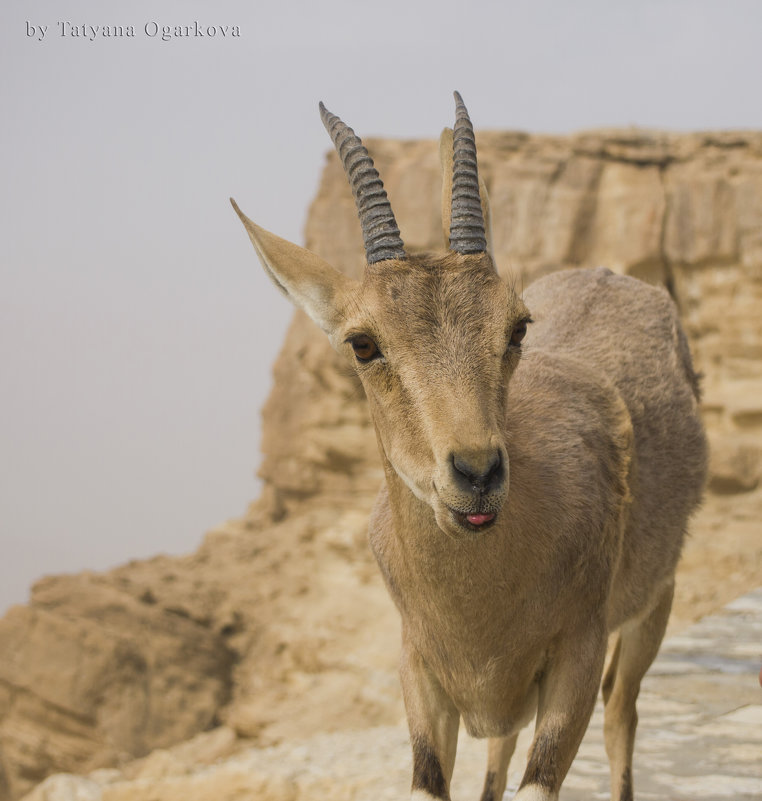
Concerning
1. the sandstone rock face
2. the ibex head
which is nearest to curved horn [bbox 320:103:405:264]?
the ibex head

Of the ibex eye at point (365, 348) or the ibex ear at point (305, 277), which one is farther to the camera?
the ibex ear at point (305, 277)

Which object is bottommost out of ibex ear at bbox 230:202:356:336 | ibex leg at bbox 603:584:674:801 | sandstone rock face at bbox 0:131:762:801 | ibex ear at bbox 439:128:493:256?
sandstone rock face at bbox 0:131:762:801

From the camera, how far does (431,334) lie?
2988 mm

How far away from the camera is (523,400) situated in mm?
3852

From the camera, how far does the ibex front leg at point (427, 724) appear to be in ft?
11.4

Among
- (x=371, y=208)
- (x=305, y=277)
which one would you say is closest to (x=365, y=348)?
(x=305, y=277)

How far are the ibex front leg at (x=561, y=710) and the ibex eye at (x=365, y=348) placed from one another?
46.6 inches

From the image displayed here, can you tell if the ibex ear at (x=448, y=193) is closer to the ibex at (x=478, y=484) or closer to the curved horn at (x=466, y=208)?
the ibex at (x=478, y=484)

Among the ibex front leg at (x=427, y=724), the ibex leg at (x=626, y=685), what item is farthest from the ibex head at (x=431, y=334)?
the ibex leg at (x=626, y=685)

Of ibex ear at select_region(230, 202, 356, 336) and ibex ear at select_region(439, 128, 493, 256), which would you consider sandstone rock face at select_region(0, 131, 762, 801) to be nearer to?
ibex ear at select_region(439, 128, 493, 256)

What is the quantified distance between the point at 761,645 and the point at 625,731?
2453 millimetres

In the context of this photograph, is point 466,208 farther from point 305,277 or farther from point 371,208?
point 305,277

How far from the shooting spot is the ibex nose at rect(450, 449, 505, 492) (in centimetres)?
267

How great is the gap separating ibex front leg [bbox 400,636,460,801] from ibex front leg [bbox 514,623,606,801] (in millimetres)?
310
